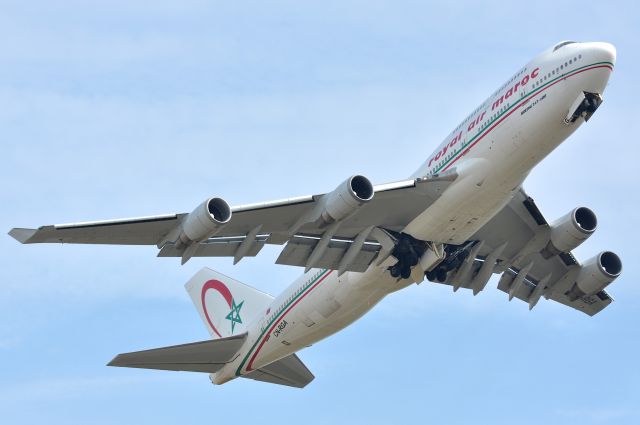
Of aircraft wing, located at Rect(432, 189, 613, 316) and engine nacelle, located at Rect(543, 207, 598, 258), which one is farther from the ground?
aircraft wing, located at Rect(432, 189, 613, 316)

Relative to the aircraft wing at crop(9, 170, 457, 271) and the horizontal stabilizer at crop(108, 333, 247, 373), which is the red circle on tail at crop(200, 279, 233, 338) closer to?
the horizontal stabilizer at crop(108, 333, 247, 373)

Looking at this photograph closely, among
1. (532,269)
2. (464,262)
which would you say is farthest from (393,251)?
(532,269)

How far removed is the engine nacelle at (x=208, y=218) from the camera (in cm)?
3459

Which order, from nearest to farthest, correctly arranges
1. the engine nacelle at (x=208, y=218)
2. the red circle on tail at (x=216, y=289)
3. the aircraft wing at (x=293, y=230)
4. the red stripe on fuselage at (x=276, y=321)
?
1. the engine nacelle at (x=208, y=218)
2. the aircraft wing at (x=293, y=230)
3. the red stripe on fuselage at (x=276, y=321)
4. the red circle on tail at (x=216, y=289)

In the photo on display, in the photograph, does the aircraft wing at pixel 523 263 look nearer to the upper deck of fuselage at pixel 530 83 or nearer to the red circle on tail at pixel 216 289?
the upper deck of fuselage at pixel 530 83

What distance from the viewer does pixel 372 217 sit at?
39.3m

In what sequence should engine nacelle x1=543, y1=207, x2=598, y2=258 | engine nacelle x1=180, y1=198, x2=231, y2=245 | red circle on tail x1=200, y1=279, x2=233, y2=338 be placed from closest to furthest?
engine nacelle x1=180, y1=198, x2=231, y2=245
engine nacelle x1=543, y1=207, x2=598, y2=258
red circle on tail x1=200, y1=279, x2=233, y2=338

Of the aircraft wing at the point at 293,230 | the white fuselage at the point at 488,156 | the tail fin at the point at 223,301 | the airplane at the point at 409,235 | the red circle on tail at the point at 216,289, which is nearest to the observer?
the white fuselage at the point at 488,156

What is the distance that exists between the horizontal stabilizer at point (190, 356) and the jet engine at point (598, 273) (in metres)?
12.8

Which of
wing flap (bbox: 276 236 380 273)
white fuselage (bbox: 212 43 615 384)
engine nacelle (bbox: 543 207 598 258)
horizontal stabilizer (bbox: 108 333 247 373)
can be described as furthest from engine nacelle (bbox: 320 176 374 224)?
horizontal stabilizer (bbox: 108 333 247 373)

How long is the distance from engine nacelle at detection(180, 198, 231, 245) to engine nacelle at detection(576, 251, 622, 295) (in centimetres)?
1604

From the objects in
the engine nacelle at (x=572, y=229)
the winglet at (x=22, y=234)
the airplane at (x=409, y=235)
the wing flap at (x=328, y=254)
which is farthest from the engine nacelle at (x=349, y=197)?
the engine nacelle at (x=572, y=229)

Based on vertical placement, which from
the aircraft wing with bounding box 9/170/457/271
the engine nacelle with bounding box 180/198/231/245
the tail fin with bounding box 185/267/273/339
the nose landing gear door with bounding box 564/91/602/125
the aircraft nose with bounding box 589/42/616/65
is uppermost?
the tail fin with bounding box 185/267/273/339

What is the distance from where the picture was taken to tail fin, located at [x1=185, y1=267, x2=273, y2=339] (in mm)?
47719
